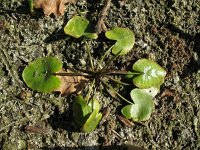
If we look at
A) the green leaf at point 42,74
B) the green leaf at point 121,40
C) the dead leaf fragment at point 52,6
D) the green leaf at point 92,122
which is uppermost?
the dead leaf fragment at point 52,6

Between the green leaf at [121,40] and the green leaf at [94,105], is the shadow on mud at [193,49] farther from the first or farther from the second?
the green leaf at [94,105]

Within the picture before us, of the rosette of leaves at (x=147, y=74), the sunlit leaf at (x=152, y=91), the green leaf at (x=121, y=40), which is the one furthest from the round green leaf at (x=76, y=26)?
the sunlit leaf at (x=152, y=91)

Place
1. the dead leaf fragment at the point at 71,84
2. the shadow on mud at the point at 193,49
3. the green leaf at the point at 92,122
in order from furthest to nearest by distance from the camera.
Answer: the shadow on mud at the point at 193,49, the dead leaf fragment at the point at 71,84, the green leaf at the point at 92,122

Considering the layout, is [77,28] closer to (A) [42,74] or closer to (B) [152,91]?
(A) [42,74]

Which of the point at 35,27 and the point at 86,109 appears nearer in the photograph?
the point at 86,109

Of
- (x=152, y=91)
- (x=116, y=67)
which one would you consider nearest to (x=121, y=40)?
(x=116, y=67)

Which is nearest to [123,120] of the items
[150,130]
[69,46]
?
[150,130]

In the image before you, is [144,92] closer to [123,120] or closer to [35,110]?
[123,120]

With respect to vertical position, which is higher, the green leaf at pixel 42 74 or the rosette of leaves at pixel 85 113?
the green leaf at pixel 42 74
